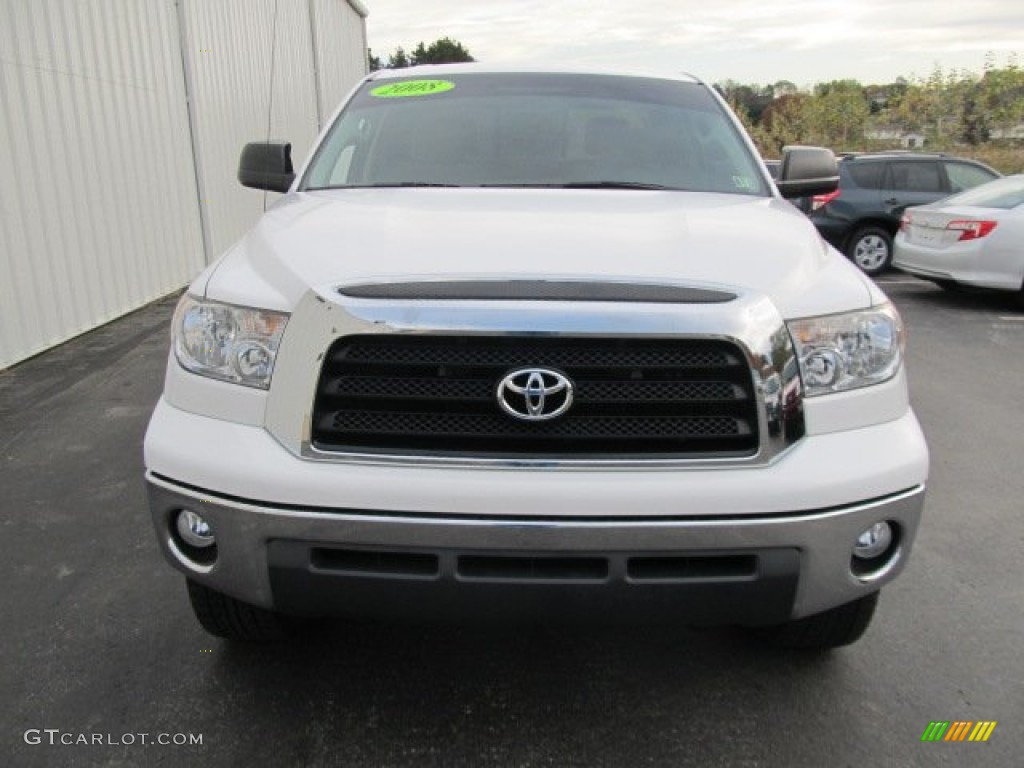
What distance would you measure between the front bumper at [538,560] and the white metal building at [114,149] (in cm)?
448

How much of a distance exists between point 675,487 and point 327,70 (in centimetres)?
1782

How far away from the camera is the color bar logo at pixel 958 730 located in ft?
7.75

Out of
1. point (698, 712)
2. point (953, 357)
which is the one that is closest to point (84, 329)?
point (698, 712)

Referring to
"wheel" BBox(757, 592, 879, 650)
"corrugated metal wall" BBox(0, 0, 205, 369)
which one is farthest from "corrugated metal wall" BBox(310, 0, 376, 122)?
"wheel" BBox(757, 592, 879, 650)

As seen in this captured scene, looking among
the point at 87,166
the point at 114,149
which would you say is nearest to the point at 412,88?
the point at 87,166

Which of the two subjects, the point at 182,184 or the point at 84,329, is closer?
the point at 84,329

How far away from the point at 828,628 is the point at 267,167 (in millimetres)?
2856

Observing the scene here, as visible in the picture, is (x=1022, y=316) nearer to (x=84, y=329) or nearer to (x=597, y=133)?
(x=597, y=133)

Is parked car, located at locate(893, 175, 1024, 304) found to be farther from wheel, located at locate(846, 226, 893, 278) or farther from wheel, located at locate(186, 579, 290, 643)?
wheel, located at locate(186, 579, 290, 643)

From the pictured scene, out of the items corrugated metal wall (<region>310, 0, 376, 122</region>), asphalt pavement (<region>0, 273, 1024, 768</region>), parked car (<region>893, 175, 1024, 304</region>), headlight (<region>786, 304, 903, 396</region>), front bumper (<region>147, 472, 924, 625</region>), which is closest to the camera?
front bumper (<region>147, 472, 924, 625</region>)

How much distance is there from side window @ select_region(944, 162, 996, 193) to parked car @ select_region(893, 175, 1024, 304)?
6.71ft

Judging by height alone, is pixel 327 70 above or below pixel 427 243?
below

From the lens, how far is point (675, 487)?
198 centimetres

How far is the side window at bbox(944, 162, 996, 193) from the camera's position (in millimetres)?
11352
